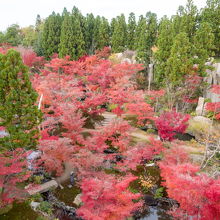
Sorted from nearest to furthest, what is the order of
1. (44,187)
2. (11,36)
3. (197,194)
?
(197,194)
(44,187)
(11,36)

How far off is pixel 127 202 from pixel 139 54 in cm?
2092

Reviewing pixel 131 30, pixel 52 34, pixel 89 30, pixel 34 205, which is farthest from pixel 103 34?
pixel 34 205

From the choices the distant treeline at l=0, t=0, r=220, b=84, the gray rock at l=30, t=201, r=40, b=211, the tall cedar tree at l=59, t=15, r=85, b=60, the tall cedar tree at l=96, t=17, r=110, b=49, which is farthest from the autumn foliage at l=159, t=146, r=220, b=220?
the tall cedar tree at l=96, t=17, r=110, b=49

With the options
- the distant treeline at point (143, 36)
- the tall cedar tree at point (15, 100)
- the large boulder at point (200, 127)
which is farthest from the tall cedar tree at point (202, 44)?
the tall cedar tree at point (15, 100)

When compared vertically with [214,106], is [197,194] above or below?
below

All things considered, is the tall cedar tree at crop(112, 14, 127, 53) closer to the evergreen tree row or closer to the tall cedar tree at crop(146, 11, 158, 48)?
the evergreen tree row

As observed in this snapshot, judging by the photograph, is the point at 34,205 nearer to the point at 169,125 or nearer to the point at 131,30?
the point at 169,125

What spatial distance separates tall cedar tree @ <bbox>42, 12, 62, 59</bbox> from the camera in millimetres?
30609

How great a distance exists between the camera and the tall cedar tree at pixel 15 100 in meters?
10.0

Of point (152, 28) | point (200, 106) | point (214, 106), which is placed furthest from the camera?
point (152, 28)

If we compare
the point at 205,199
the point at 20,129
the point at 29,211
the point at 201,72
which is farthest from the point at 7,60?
the point at 201,72

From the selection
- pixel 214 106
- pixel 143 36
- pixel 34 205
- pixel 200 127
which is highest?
pixel 143 36

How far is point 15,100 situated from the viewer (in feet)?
34.1

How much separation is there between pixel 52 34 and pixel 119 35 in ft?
32.8
